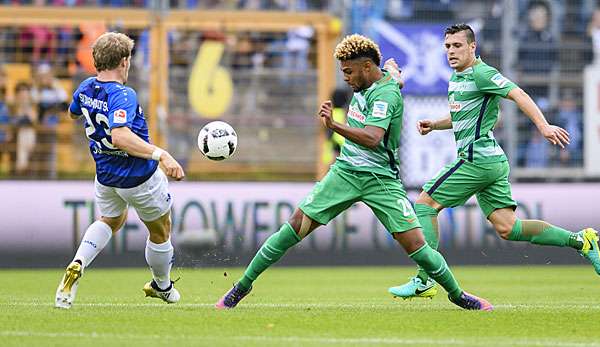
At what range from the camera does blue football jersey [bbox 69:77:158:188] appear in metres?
8.60

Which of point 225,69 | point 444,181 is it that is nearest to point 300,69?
point 225,69

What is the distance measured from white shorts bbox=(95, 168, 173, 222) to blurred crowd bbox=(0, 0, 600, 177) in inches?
350

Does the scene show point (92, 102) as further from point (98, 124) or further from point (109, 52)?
point (109, 52)

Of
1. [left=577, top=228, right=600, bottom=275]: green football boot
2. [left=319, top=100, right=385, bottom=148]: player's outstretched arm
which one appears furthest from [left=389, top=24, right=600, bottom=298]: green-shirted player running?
[left=319, top=100, right=385, bottom=148]: player's outstretched arm

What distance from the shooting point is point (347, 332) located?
7.59m

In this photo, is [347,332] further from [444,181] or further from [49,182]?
[49,182]

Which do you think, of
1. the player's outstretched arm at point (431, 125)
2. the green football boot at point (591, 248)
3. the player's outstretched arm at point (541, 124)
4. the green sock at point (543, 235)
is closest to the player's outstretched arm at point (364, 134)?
the player's outstretched arm at point (541, 124)

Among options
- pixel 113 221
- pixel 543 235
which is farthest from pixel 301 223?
pixel 543 235

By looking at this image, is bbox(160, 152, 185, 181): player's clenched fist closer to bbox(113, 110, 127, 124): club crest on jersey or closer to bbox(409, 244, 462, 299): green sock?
bbox(113, 110, 127, 124): club crest on jersey

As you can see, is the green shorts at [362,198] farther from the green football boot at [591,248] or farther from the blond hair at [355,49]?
the green football boot at [591,248]

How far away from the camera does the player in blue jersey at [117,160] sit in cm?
859

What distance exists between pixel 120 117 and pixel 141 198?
715mm

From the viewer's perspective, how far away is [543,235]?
10.1 metres

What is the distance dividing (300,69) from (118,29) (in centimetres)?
296
